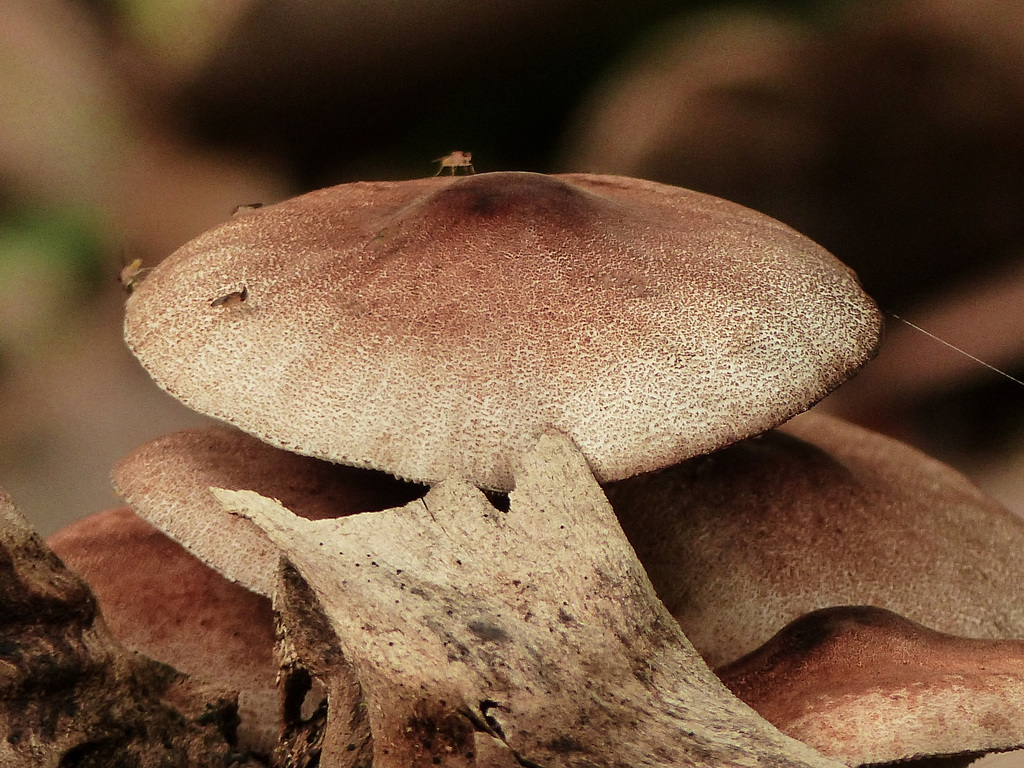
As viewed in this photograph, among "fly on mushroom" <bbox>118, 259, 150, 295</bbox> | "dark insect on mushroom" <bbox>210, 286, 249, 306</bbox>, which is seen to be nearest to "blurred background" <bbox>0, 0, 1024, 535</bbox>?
"fly on mushroom" <bbox>118, 259, 150, 295</bbox>

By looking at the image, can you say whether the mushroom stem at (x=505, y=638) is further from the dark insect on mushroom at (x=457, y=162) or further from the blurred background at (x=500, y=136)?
the blurred background at (x=500, y=136)

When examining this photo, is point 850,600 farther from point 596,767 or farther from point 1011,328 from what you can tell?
point 1011,328

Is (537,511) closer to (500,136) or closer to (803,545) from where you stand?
(803,545)

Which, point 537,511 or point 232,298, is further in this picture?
point 232,298

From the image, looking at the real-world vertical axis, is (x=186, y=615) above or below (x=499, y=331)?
below

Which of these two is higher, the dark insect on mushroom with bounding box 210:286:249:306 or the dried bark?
the dark insect on mushroom with bounding box 210:286:249:306

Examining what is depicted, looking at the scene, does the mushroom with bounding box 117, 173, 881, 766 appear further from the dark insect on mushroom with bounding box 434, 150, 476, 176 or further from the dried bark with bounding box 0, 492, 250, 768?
the dark insect on mushroom with bounding box 434, 150, 476, 176

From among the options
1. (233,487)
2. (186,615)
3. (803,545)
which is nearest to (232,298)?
(233,487)
